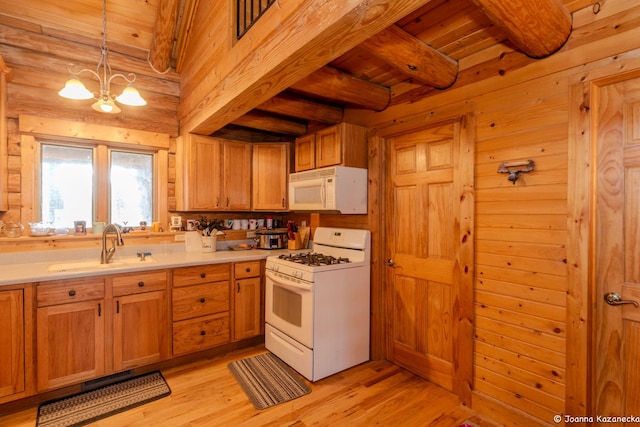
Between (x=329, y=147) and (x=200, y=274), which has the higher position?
(x=329, y=147)

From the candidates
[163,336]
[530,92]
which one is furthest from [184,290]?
[530,92]

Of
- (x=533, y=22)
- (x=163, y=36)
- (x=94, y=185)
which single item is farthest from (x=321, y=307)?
(x=163, y=36)

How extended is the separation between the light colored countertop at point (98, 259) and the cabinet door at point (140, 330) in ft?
0.88

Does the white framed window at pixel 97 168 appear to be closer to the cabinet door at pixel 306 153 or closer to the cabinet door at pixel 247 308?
the cabinet door at pixel 247 308

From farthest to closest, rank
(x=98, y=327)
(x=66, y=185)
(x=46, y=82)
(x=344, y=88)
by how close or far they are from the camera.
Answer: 1. (x=66, y=185)
2. (x=46, y=82)
3. (x=344, y=88)
4. (x=98, y=327)

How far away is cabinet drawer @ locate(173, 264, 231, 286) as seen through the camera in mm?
2730

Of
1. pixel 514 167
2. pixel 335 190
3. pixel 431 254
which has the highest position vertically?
pixel 514 167

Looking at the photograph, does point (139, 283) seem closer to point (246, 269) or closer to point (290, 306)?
point (246, 269)

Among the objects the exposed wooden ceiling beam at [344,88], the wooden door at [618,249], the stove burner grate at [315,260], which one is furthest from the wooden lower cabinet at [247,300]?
the wooden door at [618,249]

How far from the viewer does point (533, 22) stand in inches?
60.2

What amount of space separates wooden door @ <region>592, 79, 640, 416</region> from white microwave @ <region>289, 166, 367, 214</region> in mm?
1698

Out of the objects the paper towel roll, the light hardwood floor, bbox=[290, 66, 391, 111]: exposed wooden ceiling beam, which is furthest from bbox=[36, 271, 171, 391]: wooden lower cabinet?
bbox=[290, 66, 391, 111]: exposed wooden ceiling beam

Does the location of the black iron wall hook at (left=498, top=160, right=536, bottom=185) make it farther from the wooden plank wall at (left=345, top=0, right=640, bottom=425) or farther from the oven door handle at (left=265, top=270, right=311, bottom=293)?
the oven door handle at (left=265, top=270, right=311, bottom=293)

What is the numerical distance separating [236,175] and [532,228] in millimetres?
2926
